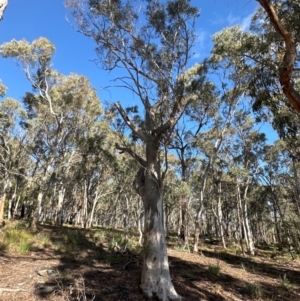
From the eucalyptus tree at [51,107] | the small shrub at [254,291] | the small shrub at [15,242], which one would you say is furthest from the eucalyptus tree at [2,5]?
the eucalyptus tree at [51,107]

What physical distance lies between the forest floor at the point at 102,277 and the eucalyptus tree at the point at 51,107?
236 inches

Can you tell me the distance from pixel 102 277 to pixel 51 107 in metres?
10.9

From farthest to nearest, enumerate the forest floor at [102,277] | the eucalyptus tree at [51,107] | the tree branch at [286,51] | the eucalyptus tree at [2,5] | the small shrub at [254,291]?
the eucalyptus tree at [51,107], the small shrub at [254,291], the forest floor at [102,277], the tree branch at [286,51], the eucalyptus tree at [2,5]

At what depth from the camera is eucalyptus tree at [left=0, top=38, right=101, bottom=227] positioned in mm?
16266

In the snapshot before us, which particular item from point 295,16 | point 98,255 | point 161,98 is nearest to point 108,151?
point 98,255

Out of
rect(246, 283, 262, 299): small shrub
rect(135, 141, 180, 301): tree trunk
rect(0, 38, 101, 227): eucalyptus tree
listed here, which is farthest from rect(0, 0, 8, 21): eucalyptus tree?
rect(0, 38, 101, 227): eucalyptus tree

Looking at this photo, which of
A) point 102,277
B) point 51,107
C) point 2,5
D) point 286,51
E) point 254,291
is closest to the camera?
point 2,5

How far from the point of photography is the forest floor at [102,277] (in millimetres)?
6059

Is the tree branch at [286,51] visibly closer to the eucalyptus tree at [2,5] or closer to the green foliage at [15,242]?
the eucalyptus tree at [2,5]

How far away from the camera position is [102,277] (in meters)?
7.43

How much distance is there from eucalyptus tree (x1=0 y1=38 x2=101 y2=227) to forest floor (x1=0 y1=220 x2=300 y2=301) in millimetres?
5997

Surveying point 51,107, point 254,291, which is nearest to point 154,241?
point 254,291

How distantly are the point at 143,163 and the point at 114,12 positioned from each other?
5.31 m

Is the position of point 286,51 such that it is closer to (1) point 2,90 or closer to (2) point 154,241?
(2) point 154,241
